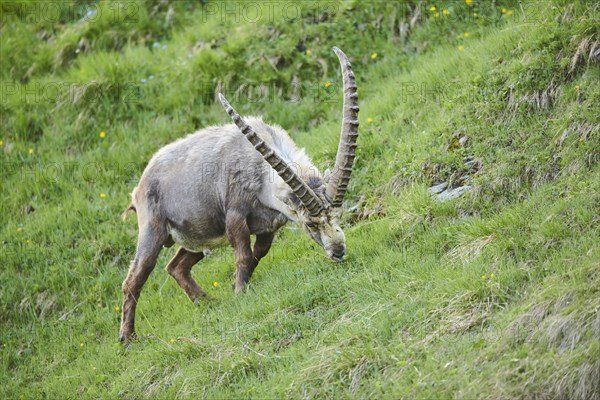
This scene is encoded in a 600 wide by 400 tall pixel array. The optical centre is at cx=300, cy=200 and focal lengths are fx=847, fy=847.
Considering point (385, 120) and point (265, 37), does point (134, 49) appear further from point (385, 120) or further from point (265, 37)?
point (385, 120)

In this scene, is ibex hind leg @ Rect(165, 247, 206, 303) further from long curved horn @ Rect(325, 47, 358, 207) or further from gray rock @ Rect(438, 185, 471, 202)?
gray rock @ Rect(438, 185, 471, 202)

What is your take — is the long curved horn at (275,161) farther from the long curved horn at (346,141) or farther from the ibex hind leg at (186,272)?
the ibex hind leg at (186,272)

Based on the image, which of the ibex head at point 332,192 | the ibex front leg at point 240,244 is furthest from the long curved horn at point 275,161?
the ibex front leg at point 240,244

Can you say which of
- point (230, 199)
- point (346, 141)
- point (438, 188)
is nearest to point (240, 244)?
point (230, 199)

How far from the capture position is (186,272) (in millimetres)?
11445

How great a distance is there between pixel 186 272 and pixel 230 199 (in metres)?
1.49

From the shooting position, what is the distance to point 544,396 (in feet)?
22.6

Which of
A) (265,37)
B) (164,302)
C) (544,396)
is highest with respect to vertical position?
(544,396)

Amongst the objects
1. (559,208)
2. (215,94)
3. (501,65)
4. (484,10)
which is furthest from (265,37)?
(559,208)

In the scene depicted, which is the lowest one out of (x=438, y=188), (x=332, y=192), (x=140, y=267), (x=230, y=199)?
(x=140, y=267)

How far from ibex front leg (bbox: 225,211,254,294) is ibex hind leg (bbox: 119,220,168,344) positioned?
3.57 ft

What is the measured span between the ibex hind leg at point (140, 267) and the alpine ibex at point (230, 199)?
0.5 inches

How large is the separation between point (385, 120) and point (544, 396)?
684 cm

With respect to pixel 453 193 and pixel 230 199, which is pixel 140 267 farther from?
pixel 453 193
